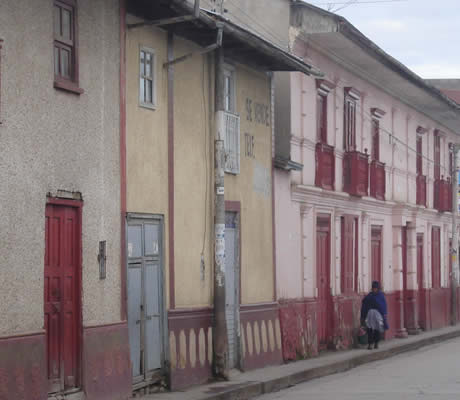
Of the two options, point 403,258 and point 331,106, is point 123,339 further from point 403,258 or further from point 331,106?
point 403,258

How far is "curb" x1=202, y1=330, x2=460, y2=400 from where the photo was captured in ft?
51.3

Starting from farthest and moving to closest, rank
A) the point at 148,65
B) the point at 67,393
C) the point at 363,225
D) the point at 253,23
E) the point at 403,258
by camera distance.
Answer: the point at 403,258, the point at 363,225, the point at 253,23, the point at 148,65, the point at 67,393

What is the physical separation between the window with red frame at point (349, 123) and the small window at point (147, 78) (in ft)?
34.9

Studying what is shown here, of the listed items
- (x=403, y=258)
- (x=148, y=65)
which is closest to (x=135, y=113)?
(x=148, y=65)

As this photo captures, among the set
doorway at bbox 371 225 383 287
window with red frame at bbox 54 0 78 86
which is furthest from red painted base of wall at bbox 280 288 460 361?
window with red frame at bbox 54 0 78 86

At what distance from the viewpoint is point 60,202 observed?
1291 centimetres

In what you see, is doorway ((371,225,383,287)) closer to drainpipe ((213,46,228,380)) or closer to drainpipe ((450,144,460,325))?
drainpipe ((450,144,460,325))

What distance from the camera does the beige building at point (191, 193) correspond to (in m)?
14.9

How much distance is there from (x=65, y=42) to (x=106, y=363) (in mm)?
3809

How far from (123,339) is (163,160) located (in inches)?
107

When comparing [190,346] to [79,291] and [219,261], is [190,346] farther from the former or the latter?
[79,291]

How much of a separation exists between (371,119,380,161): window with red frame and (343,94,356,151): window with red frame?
1.88 meters

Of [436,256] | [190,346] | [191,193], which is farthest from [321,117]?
[436,256]

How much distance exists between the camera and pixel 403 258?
3081 cm
